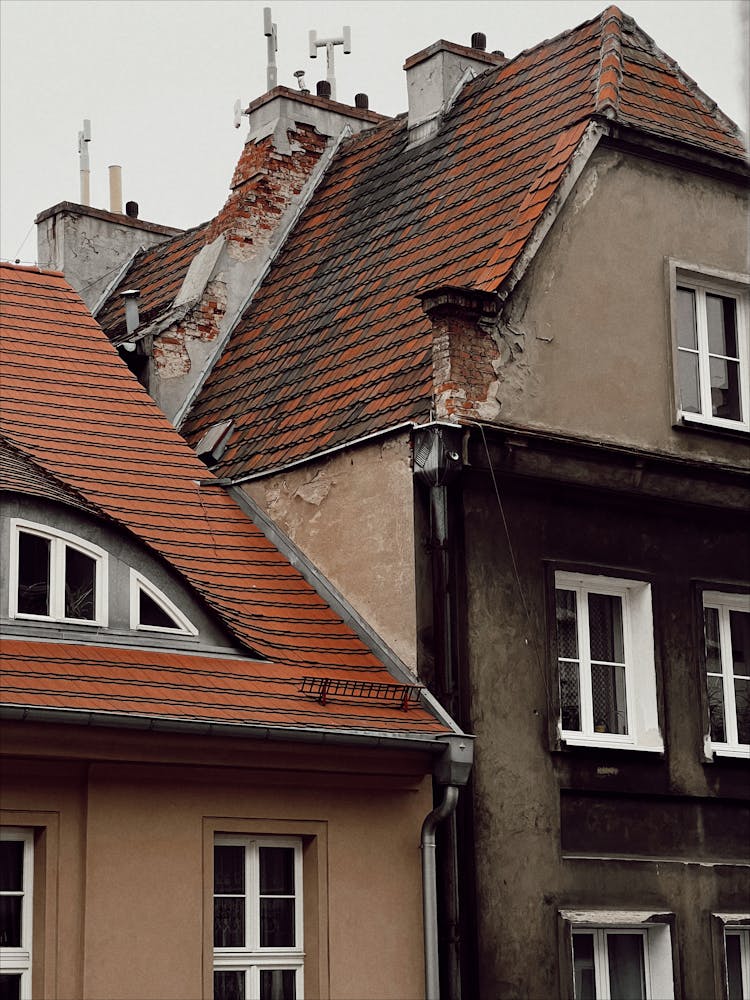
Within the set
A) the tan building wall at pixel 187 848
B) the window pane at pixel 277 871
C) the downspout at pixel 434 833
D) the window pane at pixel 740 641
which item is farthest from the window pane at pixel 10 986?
the window pane at pixel 740 641

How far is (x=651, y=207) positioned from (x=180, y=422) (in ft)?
15.8

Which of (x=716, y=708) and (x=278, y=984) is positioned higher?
(x=716, y=708)

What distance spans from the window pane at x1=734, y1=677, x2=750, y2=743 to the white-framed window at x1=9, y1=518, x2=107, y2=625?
5.26 metres

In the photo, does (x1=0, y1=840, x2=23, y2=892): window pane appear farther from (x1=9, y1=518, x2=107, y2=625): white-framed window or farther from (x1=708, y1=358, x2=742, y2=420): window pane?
(x1=708, y1=358, x2=742, y2=420): window pane

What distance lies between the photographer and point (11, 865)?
11.0 meters

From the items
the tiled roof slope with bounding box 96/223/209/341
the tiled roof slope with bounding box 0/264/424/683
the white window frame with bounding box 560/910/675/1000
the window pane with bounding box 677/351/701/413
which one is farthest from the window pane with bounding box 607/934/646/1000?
the tiled roof slope with bounding box 96/223/209/341

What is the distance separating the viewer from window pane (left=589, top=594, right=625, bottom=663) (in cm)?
1368

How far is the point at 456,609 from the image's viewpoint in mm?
12727

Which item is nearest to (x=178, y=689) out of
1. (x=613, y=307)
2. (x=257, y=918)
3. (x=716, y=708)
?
(x=257, y=918)

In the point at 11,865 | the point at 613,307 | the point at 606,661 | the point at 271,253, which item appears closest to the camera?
the point at 11,865

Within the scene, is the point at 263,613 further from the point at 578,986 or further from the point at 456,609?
the point at 578,986

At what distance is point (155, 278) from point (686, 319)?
6878 mm

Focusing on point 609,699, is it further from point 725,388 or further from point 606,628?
point 725,388

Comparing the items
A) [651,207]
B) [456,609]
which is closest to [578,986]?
[456,609]
